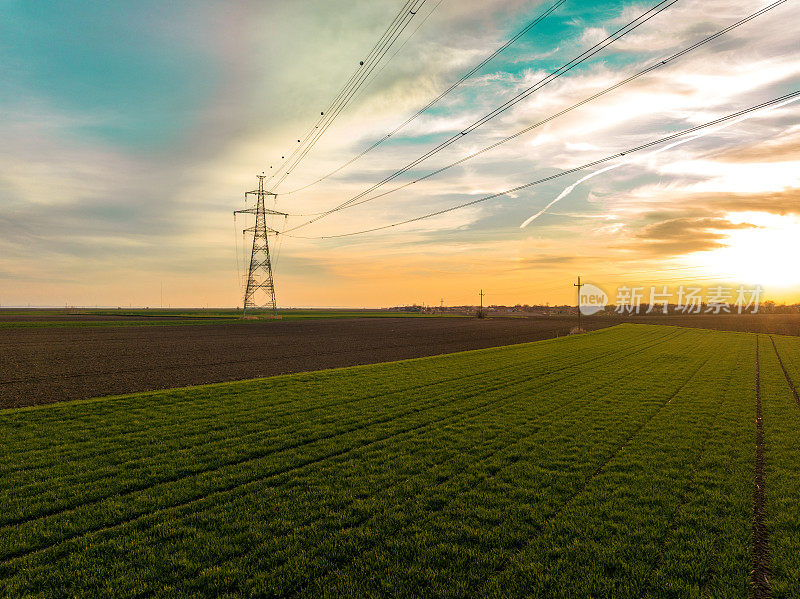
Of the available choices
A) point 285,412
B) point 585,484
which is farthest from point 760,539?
point 285,412

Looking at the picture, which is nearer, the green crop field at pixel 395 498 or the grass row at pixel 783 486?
the green crop field at pixel 395 498

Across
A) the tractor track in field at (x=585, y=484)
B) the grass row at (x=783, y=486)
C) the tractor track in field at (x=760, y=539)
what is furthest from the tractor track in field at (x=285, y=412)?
the grass row at (x=783, y=486)

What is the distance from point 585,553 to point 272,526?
16.2 ft

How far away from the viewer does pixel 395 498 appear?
7695 millimetres

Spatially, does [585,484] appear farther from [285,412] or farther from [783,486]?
[285,412]

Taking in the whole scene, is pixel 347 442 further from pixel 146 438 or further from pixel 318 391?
pixel 318 391

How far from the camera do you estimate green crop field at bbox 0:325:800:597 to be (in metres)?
5.50

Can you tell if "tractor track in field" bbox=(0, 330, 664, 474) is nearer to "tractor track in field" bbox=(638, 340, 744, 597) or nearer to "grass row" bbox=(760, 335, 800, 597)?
"tractor track in field" bbox=(638, 340, 744, 597)

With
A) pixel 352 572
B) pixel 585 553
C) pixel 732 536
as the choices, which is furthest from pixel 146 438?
pixel 732 536

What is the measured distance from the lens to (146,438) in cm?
1129

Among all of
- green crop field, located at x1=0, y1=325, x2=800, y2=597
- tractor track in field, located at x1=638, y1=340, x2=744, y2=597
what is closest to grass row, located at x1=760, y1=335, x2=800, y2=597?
green crop field, located at x1=0, y1=325, x2=800, y2=597

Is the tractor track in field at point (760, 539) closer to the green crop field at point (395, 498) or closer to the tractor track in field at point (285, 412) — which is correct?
the green crop field at point (395, 498)

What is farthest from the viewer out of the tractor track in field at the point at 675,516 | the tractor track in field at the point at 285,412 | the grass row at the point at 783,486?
the tractor track in field at the point at 285,412

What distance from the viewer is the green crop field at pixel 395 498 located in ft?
18.0
